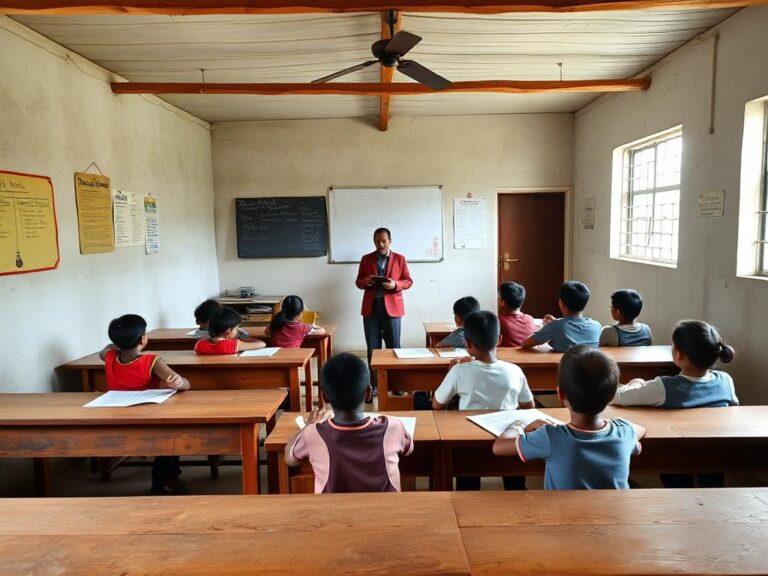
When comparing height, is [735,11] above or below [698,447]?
above

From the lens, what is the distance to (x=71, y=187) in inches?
134

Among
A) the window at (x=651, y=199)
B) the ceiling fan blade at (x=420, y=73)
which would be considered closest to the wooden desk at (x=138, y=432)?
the ceiling fan blade at (x=420, y=73)

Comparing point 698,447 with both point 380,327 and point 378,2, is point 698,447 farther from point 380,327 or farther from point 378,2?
point 380,327

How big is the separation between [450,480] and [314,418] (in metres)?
0.56

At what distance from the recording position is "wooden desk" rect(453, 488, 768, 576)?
1.02m

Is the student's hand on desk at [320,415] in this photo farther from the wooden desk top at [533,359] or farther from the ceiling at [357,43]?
the ceiling at [357,43]

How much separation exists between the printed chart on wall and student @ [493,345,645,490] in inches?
111

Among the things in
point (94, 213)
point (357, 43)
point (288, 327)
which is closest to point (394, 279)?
point (288, 327)

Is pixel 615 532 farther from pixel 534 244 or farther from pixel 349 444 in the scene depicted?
pixel 534 244

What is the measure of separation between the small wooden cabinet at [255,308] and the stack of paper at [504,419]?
4.01m

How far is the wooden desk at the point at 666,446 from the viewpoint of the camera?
1.81 m

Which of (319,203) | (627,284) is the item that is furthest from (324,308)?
(627,284)

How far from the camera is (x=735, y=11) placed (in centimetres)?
319

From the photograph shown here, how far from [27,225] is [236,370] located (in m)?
1.42
